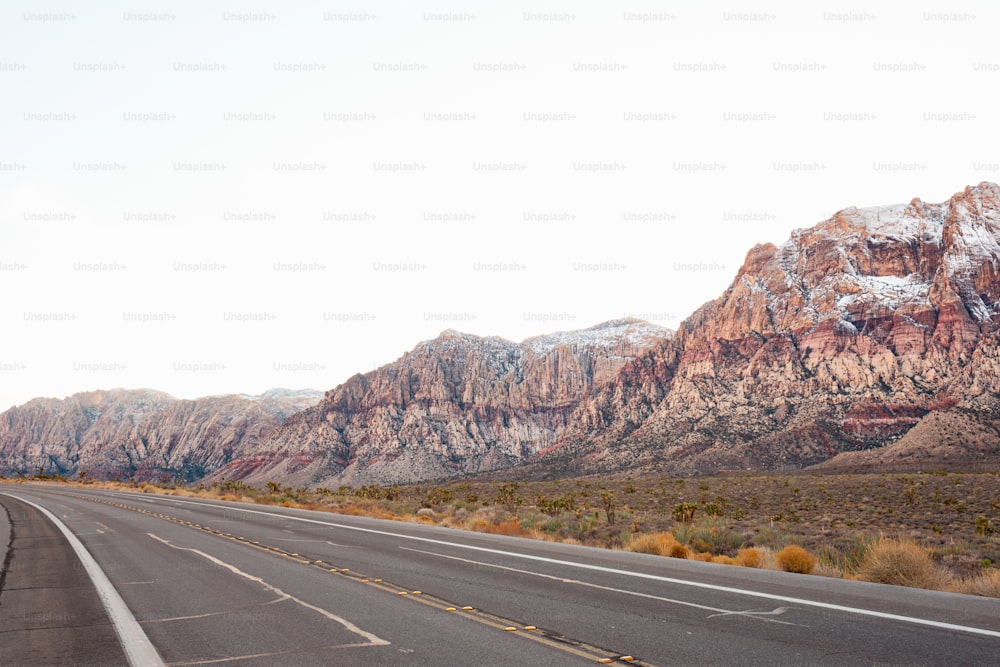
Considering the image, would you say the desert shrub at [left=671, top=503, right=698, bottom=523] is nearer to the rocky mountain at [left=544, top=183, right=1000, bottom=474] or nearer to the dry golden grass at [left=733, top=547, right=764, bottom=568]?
the dry golden grass at [left=733, top=547, right=764, bottom=568]

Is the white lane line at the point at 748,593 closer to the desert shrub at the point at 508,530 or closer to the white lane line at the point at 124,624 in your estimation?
the desert shrub at the point at 508,530

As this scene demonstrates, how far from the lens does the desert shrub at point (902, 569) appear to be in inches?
432

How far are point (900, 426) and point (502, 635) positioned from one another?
350 feet

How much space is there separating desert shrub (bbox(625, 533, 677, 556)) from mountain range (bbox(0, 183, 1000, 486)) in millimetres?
72852

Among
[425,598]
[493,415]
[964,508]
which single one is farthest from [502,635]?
[493,415]

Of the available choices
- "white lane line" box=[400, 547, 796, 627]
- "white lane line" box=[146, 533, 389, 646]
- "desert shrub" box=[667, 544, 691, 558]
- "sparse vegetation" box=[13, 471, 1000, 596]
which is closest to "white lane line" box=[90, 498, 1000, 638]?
A: "white lane line" box=[400, 547, 796, 627]

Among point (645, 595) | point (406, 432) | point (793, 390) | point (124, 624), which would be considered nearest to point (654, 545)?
point (645, 595)

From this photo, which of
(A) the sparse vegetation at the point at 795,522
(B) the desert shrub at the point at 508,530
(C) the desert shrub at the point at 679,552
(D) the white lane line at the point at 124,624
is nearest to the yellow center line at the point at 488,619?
(D) the white lane line at the point at 124,624

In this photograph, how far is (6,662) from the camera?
270 inches

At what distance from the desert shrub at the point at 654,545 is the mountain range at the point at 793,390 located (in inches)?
2868

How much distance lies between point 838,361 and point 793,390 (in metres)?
9.72

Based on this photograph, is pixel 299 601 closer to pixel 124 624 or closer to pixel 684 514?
pixel 124 624

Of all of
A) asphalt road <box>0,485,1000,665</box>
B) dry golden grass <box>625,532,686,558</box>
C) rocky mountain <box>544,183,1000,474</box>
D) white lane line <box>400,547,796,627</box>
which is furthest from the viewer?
rocky mountain <box>544,183,1000,474</box>

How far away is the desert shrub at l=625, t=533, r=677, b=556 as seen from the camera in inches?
651
